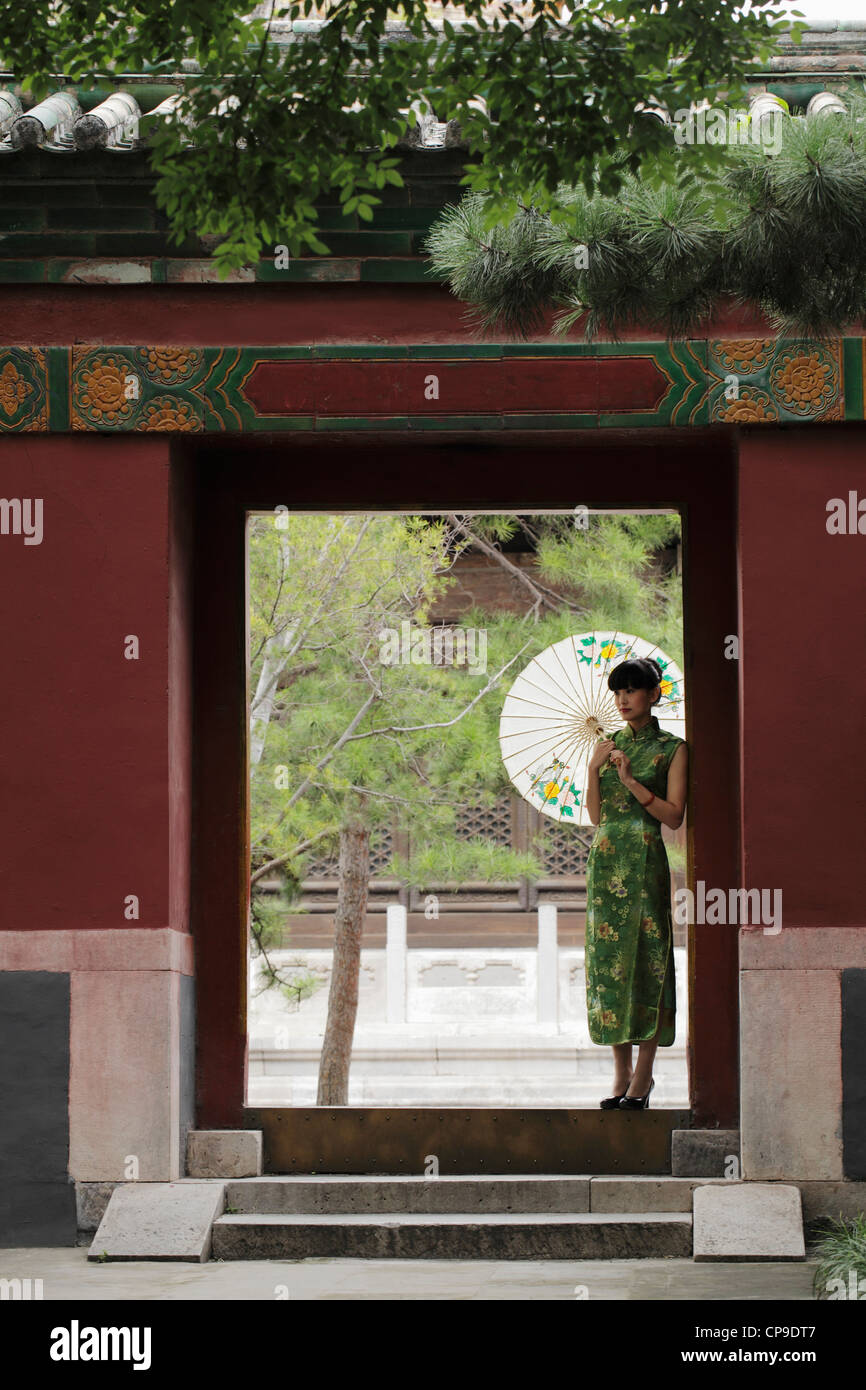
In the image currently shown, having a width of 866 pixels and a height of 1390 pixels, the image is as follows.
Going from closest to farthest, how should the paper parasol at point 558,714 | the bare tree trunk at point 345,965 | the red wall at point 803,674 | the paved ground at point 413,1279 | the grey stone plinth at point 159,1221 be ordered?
the paved ground at point 413,1279 < the grey stone plinth at point 159,1221 < the red wall at point 803,674 < the paper parasol at point 558,714 < the bare tree trunk at point 345,965

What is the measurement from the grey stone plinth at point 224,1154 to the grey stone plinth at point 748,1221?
1.56m

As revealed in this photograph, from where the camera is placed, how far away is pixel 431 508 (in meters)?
7.20

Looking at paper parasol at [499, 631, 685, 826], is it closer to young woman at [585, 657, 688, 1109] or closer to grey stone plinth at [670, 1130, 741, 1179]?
young woman at [585, 657, 688, 1109]

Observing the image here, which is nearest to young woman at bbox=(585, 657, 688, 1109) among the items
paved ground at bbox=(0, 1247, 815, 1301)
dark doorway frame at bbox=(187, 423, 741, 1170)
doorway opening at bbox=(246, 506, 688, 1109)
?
dark doorway frame at bbox=(187, 423, 741, 1170)

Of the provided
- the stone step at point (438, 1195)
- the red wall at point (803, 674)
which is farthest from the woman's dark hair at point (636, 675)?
the stone step at point (438, 1195)

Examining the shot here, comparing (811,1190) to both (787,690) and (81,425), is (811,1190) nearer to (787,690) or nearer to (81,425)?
(787,690)

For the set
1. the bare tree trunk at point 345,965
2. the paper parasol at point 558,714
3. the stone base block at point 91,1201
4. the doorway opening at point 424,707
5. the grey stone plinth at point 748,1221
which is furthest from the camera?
the bare tree trunk at point 345,965

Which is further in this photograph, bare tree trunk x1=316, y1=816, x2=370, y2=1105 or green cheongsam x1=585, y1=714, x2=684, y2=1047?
bare tree trunk x1=316, y1=816, x2=370, y2=1105

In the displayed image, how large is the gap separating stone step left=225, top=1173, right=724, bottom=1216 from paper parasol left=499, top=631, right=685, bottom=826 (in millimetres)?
2396

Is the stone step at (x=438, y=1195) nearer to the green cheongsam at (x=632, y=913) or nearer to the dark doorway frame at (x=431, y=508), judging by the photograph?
the dark doorway frame at (x=431, y=508)

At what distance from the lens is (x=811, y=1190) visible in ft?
20.5

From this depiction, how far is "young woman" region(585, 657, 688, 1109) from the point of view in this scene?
A: 680cm

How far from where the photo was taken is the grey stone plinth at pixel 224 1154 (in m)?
6.62

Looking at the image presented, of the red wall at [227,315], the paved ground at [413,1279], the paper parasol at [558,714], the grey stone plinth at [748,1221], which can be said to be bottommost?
the paved ground at [413,1279]
